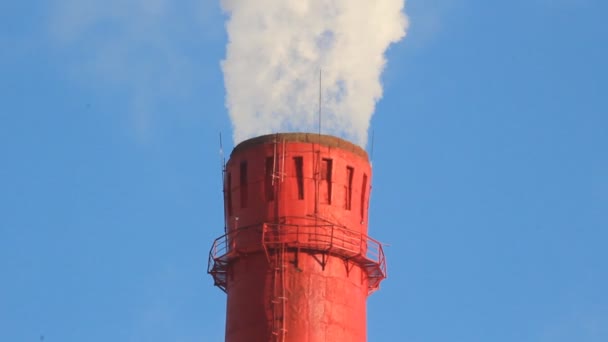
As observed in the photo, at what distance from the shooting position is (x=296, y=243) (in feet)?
173

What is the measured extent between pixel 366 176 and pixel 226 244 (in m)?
6.12

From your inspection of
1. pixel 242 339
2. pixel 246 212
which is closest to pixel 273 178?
pixel 246 212

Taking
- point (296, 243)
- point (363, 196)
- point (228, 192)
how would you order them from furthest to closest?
point (228, 192) → point (363, 196) → point (296, 243)

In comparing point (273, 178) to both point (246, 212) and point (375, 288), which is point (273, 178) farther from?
point (375, 288)

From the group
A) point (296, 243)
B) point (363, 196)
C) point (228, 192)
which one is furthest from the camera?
point (228, 192)

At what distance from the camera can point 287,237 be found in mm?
52969

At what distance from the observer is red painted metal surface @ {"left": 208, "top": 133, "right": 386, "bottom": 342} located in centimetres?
5238

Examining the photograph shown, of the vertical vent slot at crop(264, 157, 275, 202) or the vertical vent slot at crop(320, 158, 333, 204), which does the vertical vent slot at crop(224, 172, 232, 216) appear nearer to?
the vertical vent slot at crop(264, 157, 275, 202)

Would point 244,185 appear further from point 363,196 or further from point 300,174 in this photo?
point 363,196

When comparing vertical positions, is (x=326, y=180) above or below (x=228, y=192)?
A: below

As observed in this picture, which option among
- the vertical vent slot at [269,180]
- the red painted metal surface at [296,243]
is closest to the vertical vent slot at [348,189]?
the red painted metal surface at [296,243]

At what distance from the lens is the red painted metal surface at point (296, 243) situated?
5238cm

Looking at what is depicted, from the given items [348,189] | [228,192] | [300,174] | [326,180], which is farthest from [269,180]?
[348,189]

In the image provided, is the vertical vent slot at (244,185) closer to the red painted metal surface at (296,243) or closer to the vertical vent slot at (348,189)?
the red painted metal surface at (296,243)
